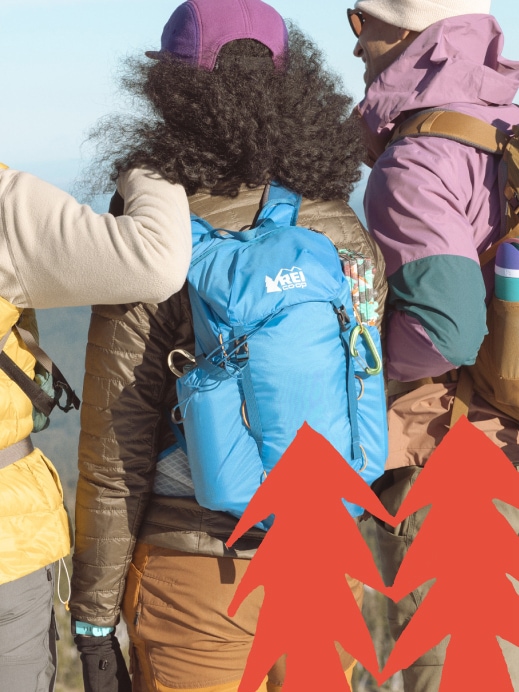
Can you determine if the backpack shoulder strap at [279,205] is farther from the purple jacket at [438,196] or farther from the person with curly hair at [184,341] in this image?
the purple jacket at [438,196]

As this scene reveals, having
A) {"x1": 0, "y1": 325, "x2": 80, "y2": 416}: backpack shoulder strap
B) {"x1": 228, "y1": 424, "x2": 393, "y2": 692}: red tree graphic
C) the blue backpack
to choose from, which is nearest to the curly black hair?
the blue backpack

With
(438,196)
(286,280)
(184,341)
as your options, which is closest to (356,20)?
(438,196)

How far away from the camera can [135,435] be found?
203 centimetres

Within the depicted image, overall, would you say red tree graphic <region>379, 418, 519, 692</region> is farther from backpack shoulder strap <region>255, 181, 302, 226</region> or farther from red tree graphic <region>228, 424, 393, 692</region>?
backpack shoulder strap <region>255, 181, 302, 226</region>

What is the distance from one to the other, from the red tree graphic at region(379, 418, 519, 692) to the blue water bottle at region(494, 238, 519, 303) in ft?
1.28

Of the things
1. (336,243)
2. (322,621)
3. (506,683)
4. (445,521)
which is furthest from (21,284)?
(506,683)

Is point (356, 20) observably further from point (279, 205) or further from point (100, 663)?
point (100, 663)

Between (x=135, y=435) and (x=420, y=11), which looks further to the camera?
(x=420, y=11)

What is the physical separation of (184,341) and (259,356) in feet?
0.69

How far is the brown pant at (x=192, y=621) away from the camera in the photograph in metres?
2.05

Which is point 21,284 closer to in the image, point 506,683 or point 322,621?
point 322,621

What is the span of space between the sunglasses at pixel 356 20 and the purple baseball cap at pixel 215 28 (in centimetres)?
65

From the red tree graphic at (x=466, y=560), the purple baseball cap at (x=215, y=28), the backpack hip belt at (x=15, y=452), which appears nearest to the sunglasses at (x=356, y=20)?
the purple baseball cap at (x=215, y=28)

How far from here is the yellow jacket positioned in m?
1.91
